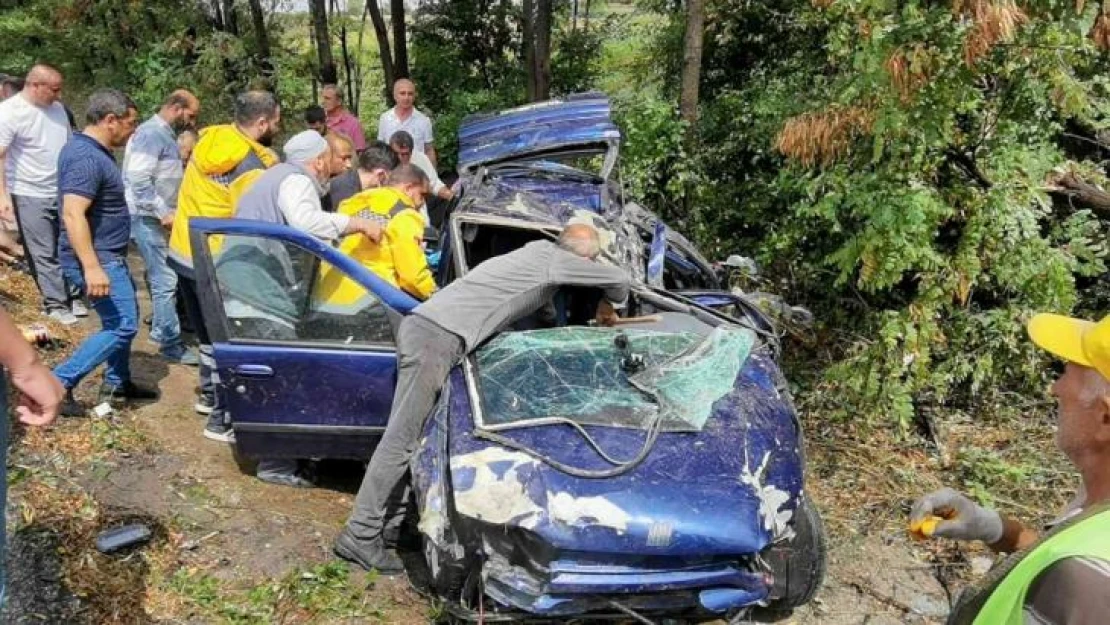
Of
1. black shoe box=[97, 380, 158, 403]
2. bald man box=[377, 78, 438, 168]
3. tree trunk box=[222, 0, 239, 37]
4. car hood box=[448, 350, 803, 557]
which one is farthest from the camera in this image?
tree trunk box=[222, 0, 239, 37]

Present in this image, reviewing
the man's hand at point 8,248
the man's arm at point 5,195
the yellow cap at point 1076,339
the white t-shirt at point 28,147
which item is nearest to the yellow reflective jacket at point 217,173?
the white t-shirt at point 28,147

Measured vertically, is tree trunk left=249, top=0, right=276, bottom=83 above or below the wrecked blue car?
above

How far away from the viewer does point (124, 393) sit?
17.0 feet

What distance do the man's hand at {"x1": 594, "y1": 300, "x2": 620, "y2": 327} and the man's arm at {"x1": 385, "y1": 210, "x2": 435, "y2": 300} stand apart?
0.87m

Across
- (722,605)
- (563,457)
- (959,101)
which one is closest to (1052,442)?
(959,101)

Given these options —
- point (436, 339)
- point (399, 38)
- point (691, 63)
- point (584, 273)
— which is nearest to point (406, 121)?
point (691, 63)

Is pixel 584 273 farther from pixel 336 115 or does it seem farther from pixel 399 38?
pixel 399 38

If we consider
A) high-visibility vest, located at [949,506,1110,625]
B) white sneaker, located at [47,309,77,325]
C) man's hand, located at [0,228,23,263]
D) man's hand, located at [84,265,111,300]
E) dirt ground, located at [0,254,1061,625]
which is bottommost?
dirt ground, located at [0,254,1061,625]

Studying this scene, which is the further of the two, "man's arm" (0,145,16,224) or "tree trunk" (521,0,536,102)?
"tree trunk" (521,0,536,102)

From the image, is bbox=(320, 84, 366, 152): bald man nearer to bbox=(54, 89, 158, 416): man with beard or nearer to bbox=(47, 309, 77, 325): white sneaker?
bbox=(47, 309, 77, 325): white sneaker

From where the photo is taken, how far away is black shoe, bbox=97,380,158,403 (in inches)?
199

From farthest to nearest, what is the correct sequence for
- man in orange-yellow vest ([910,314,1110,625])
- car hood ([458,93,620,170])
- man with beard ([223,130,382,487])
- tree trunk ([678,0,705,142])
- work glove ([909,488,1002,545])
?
tree trunk ([678,0,705,142]), car hood ([458,93,620,170]), man with beard ([223,130,382,487]), work glove ([909,488,1002,545]), man in orange-yellow vest ([910,314,1110,625])

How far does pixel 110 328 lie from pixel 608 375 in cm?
290

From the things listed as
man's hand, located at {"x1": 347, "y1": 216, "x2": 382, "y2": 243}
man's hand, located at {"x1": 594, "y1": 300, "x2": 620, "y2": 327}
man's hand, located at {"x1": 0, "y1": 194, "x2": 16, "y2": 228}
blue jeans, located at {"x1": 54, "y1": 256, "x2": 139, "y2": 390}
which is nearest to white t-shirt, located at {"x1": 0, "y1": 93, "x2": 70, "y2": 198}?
man's hand, located at {"x1": 0, "y1": 194, "x2": 16, "y2": 228}
